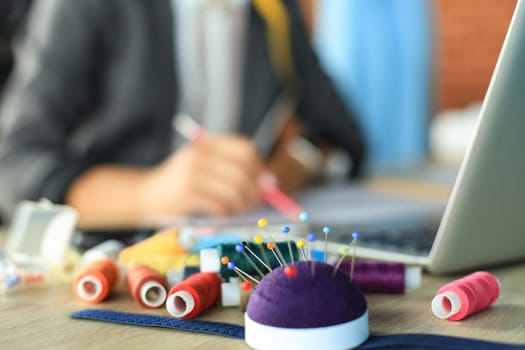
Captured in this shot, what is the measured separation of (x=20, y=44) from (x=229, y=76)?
403mm

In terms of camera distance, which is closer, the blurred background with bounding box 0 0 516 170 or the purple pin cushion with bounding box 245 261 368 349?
the purple pin cushion with bounding box 245 261 368 349

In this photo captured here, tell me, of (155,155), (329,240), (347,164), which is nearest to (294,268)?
(329,240)

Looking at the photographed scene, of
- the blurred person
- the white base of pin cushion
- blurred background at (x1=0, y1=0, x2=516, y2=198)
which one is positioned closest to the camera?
Result: the white base of pin cushion

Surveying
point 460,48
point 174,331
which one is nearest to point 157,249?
point 174,331

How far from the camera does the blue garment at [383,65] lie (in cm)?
237

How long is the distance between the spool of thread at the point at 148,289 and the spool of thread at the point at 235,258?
3cm

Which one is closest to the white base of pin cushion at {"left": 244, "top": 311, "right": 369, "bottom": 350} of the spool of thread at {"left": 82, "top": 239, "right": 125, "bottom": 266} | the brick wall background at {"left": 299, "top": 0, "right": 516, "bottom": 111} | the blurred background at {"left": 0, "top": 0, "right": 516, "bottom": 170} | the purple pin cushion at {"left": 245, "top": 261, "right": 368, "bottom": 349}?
the purple pin cushion at {"left": 245, "top": 261, "right": 368, "bottom": 349}

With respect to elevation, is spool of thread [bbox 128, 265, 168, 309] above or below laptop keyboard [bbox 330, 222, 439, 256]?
below

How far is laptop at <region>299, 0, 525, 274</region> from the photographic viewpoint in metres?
0.38

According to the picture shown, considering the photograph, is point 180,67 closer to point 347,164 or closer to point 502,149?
point 347,164

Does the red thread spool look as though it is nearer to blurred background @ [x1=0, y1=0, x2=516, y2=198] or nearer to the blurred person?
the blurred person

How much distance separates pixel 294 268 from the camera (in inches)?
13.6

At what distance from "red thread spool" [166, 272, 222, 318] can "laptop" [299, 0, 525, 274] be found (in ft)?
0.49

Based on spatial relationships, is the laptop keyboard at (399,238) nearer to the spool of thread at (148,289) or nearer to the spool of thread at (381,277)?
the spool of thread at (381,277)
